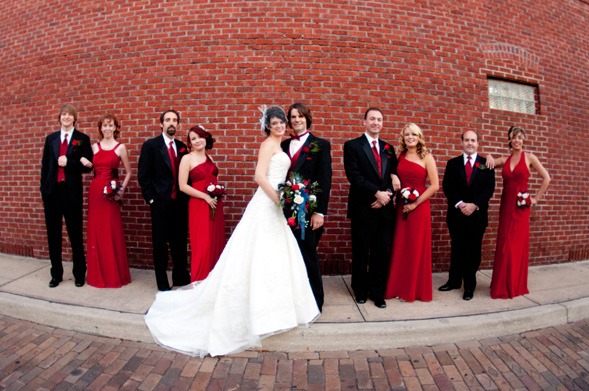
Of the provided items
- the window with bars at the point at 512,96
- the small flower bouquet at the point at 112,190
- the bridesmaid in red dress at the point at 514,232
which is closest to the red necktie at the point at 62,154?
the small flower bouquet at the point at 112,190

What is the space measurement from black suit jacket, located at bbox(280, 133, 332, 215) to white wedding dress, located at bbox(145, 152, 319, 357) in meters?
0.20

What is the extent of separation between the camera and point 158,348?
3.29 m

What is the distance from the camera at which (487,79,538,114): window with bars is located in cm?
565

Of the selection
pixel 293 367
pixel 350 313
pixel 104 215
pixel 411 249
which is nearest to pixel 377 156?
pixel 411 249

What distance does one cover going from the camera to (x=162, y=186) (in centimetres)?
418

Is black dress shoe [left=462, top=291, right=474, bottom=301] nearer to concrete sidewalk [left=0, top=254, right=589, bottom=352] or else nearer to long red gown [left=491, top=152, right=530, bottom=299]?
concrete sidewalk [left=0, top=254, right=589, bottom=352]

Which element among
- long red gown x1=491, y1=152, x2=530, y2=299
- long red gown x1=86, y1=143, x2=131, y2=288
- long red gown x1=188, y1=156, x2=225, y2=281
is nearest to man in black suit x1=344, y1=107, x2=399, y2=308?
long red gown x1=491, y1=152, x2=530, y2=299

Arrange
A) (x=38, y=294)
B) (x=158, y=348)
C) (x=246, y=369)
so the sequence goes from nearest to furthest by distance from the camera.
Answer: (x=246, y=369) < (x=158, y=348) < (x=38, y=294)

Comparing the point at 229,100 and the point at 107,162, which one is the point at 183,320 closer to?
the point at 107,162

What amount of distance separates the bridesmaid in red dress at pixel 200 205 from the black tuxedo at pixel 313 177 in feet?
3.65

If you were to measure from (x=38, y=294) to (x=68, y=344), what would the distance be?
119 cm

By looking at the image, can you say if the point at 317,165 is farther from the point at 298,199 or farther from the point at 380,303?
the point at 380,303

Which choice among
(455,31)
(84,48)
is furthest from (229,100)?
(455,31)

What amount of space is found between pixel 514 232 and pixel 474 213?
23.1 inches
